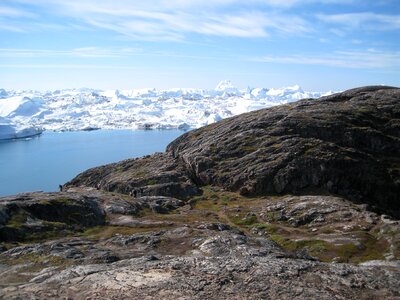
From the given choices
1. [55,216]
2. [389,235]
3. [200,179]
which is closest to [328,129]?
[200,179]

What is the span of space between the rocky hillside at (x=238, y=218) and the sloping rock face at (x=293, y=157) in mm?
288

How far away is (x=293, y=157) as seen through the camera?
272 ft

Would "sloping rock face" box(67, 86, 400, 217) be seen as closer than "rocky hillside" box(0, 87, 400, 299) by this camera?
No

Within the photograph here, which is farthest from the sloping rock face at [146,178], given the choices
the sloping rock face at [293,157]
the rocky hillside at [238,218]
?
the rocky hillside at [238,218]

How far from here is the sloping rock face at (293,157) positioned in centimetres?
7788

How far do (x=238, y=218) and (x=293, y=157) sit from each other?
23.2 m

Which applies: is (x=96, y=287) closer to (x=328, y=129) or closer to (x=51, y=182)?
(x=328, y=129)

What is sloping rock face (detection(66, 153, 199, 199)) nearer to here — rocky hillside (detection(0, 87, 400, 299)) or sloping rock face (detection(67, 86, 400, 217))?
sloping rock face (detection(67, 86, 400, 217))

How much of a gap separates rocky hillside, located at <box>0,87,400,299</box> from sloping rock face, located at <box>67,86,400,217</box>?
0.29 m

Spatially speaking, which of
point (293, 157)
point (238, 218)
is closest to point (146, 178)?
point (238, 218)

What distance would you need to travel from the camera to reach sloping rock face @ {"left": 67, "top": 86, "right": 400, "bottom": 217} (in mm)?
77875

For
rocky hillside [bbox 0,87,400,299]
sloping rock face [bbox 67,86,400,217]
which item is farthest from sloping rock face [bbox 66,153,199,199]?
rocky hillside [bbox 0,87,400,299]

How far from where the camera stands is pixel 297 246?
49281 mm

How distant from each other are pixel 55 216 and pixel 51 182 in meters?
101
